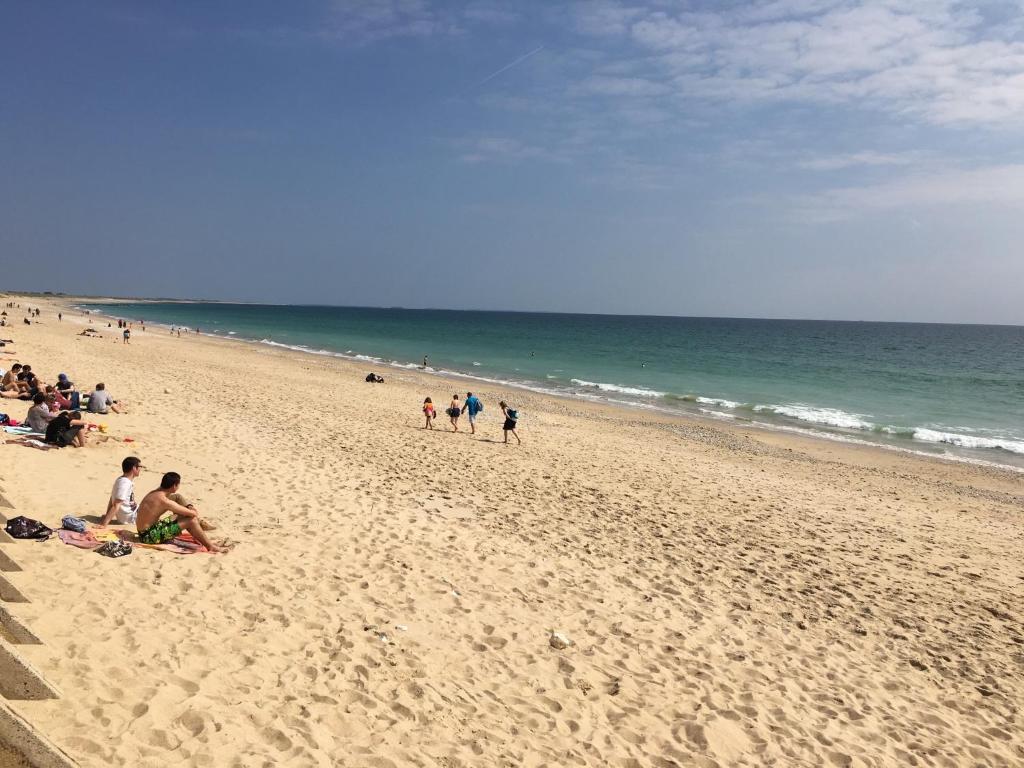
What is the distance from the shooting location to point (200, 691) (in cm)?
448

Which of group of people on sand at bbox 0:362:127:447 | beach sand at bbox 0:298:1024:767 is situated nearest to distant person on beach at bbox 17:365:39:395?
group of people on sand at bbox 0:362:127:447

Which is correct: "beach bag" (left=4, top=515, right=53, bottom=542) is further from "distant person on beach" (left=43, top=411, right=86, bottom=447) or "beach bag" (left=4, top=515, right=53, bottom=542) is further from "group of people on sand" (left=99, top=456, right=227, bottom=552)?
"distant person on beach" (left=43, top=411, right=86, bottom=447)

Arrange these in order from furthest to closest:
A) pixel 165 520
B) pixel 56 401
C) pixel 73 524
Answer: pixel 56 401 < pixel 165 520 < pixel 73 524

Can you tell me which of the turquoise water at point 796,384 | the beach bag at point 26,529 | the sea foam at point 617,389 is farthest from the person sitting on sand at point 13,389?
the sea foam at point 617,389

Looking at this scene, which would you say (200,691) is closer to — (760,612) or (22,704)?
(22,704)

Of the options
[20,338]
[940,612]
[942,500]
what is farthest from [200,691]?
[20,338]

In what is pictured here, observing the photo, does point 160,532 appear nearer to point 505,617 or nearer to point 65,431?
point 505,617

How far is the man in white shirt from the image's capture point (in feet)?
23.9

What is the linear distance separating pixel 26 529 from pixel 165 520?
127cm

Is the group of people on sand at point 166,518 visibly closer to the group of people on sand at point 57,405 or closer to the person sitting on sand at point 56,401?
the group of people on sand at point 57,405

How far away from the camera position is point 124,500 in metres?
7.39

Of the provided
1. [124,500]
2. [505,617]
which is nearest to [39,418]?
[124,500]

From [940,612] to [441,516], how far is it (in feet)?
22.3

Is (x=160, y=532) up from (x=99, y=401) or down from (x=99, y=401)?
down
